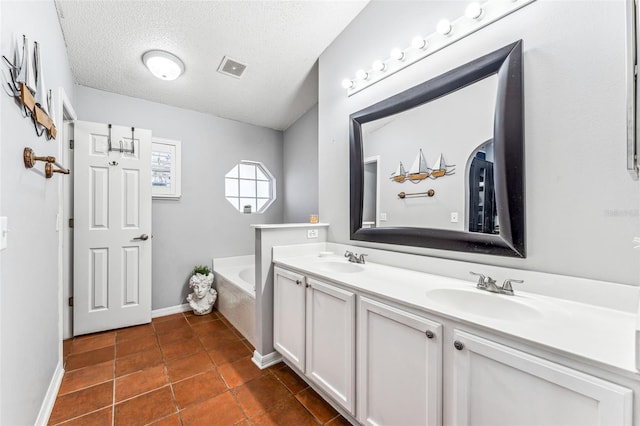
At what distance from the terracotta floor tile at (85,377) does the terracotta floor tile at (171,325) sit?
1.91 feet

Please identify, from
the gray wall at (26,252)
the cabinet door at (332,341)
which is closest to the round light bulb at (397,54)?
the cabinet door at (332,341)

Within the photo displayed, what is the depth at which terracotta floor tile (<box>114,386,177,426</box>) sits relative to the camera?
57.4 inches

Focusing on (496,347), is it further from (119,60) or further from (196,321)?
(119,60)

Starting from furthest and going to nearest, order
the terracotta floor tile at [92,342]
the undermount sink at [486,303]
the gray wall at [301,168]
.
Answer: the gray wall at [301,168], the terracotta floor tile at [92,342], the undermount sink at [486,303]

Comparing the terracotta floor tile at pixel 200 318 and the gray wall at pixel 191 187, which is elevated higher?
the gray wall at pixel 191 187

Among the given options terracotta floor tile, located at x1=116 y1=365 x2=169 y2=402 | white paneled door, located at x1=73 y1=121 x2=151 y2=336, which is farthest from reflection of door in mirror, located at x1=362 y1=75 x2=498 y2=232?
white paneled door, located at x1=73 y1=121 x2=151 y2=336

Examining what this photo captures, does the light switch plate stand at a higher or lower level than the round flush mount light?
lower

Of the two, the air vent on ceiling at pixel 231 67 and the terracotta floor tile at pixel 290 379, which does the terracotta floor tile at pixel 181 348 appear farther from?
the air vent on ceiling at pixel 231 67

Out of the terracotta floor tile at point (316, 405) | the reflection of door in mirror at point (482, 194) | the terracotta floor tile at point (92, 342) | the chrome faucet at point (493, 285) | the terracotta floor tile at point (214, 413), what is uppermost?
the reflection of door in mirror at point (482, 194)

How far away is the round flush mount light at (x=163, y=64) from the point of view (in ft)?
7.20

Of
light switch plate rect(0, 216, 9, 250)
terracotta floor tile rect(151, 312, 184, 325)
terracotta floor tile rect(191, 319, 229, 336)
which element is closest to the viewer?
light switch plate rect(0, 216, 9, 250)

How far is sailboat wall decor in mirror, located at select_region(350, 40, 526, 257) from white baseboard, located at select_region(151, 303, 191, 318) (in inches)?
99.2

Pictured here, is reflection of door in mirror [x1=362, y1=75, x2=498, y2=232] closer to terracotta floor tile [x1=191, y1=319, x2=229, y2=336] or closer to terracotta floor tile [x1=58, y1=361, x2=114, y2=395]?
terracotta floor tile [x1=191, y1=319, x2=229, y2=336]

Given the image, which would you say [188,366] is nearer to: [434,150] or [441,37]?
[434,150]
